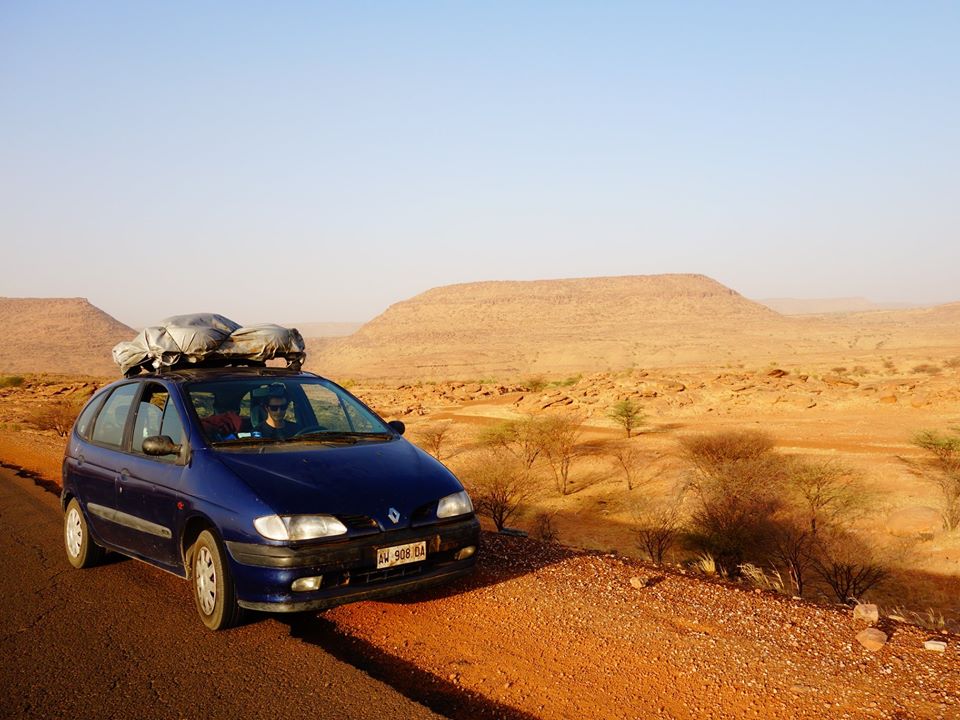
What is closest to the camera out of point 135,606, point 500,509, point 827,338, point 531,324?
point 135,606

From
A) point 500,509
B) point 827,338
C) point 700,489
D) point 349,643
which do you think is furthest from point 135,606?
point 827,338

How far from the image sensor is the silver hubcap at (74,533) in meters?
6.48

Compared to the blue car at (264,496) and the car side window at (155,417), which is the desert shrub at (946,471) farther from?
the car side window at (155,417)

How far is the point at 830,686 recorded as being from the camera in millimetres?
3846

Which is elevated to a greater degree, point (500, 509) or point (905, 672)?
point (905, 672)

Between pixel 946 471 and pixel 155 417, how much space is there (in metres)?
12.5

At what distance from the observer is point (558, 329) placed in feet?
316

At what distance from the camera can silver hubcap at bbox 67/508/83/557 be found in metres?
6.48

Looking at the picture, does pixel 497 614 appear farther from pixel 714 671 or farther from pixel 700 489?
pixel 700 489

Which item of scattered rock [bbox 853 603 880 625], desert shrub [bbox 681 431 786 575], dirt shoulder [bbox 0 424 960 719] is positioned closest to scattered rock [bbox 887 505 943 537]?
desert shrub [bbox 681 431 786 575]

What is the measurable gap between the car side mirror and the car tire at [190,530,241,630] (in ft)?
2.18

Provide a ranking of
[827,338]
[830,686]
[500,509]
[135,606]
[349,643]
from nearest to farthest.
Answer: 1. [830,686]
2. [349,643]
3. [135,606]
4. [500,509]
5. [827,338]

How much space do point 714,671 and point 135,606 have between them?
3.93 meters

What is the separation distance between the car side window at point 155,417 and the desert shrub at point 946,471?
36.1 feet
